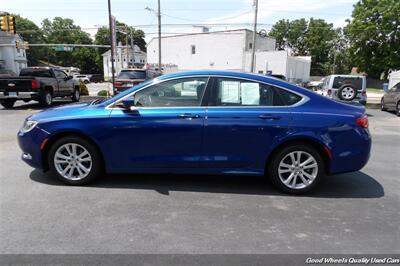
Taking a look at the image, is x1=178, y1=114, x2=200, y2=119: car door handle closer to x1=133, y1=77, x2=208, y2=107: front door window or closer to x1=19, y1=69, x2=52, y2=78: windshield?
x1=133, y1=77, x2=208, y2=107: front door window

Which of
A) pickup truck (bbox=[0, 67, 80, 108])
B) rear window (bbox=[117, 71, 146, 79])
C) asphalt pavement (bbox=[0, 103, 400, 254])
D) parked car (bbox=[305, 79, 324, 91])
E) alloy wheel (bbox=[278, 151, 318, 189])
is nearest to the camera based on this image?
asphalt pavement (bbox=[0, 103, 400, 254])

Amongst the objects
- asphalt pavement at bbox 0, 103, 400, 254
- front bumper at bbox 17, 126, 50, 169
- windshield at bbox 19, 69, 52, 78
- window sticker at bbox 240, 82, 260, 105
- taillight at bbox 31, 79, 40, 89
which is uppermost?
window sticker at bbox 240, 82, 260, 105

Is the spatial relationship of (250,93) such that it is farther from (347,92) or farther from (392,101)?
(392,101)

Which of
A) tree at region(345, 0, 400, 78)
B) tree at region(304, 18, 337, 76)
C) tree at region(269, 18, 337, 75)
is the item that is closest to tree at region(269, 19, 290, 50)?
tree at region(269, 18, 337, 75)

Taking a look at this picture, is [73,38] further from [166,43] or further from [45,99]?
[45,99]

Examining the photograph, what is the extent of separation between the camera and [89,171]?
4.76m

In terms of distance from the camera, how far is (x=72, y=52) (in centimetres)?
8938

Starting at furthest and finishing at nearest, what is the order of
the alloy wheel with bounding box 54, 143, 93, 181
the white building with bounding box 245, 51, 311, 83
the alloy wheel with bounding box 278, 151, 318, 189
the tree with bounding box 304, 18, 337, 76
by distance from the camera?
the tree with bounding box 304, 18, 337, 76, the white building with bounding box 245, 51, 311, 83, the alloy wheel with bounding box 54, 143, 93, 181, the alloy wheel with bounding box 278, 151, 318, 189

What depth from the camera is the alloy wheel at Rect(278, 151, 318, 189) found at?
15.1 feet

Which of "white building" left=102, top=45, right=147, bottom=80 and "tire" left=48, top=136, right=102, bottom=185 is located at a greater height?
"white building" left=102, top=45, right=147, bottom=80

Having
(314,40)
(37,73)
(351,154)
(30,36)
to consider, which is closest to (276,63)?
Result: (37,73)

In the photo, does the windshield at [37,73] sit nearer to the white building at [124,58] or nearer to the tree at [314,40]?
the white building at [124,58]

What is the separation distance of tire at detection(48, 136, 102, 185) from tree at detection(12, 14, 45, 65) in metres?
91.5

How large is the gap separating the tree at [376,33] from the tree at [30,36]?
72.7 m
